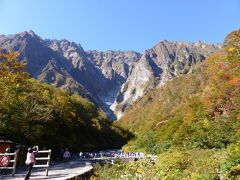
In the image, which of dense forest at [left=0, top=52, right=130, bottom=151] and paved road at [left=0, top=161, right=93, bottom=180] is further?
dense forest at [left=0, top=52, right=130, bottom=151]

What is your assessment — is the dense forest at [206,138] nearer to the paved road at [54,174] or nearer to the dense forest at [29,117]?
the paved road at [54,174]

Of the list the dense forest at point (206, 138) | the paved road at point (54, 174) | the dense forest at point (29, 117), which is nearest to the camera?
the dense forest at point (206, 138)

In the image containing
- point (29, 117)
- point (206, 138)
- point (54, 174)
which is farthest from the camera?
point (206, 138)

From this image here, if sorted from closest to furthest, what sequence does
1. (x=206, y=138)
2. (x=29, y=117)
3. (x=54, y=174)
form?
(x=54, y=174) < (x=29, y=117) < (x=206, y=138)

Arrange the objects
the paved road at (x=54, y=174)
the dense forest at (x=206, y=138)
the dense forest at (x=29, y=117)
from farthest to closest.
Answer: the dense forest at (x=29, y=117)
the paved road at (x=54, y=174)
the dense forest at (x=206, y=138)

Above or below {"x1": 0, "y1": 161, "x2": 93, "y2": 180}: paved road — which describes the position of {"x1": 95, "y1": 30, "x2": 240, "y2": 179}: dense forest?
above

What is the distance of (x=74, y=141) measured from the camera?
68875 millimetres

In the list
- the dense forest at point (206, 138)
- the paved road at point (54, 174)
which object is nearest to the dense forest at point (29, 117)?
the paved road at point (54, 174)

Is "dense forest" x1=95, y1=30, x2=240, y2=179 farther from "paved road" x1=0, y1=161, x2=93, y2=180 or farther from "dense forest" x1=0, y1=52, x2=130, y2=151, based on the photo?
"dense forest" x1=0, y1=52, x2=130, y2=151

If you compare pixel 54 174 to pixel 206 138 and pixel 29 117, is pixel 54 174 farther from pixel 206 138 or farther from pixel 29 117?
pixel 206 138

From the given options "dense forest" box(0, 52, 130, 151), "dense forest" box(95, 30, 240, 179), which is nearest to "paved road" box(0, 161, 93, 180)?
"dense forest" box(95, 30, 240, 179)

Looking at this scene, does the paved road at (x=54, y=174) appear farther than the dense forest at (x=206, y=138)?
Yes

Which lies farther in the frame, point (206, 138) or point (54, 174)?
point (206, 138)

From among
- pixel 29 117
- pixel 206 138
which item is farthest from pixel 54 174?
pixel 206 138
